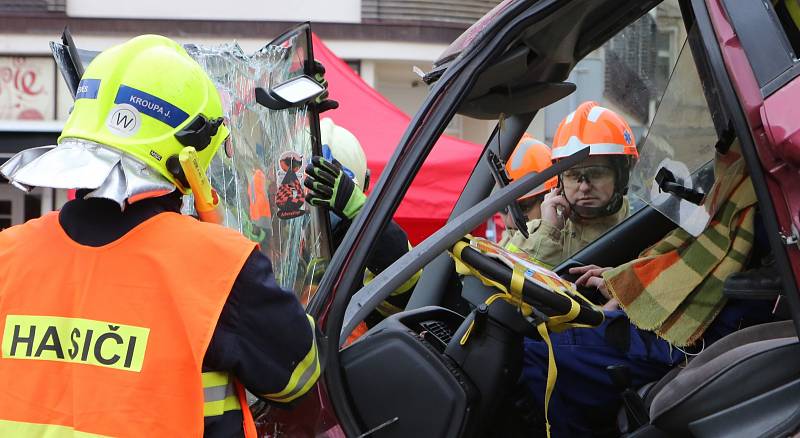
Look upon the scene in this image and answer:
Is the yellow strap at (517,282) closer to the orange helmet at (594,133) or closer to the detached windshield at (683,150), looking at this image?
the detached windshield at (683,150)

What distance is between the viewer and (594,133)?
4.06 metres

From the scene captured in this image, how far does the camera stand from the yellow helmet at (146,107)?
2020mm

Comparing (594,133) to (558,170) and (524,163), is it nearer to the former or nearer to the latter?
(524,163)

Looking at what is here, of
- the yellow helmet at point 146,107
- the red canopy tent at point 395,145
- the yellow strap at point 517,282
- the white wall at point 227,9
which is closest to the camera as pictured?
the yellow helmet at point 146,107

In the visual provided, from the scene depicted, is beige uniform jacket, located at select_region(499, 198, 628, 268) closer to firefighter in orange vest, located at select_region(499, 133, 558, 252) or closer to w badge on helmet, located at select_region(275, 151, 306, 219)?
firefighter in orange vest, located at select_region(499, 133, 558, 252)

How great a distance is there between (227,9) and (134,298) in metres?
9.49

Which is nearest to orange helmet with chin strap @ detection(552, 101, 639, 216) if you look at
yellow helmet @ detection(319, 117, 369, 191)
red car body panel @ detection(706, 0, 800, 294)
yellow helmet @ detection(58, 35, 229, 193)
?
yellow helmet @ detection(319, 117, 369, 191)

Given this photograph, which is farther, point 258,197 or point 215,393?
point 258,197

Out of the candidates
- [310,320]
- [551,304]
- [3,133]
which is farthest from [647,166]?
[3,133]

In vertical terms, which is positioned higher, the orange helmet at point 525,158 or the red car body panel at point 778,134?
the red car body panel at point 778,134

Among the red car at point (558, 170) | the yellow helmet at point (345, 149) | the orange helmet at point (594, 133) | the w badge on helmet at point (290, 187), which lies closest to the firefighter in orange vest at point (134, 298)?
the red car at point (558, 170)

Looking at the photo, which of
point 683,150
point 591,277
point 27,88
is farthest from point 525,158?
point 27,88

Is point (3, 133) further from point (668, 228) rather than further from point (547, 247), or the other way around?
point (668, 228)

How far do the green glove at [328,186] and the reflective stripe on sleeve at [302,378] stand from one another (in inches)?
31.8
